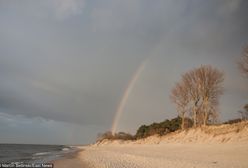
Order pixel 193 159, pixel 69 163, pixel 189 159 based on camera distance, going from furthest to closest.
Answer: pixel 69 163
pixel 189 159
pixel 193 159

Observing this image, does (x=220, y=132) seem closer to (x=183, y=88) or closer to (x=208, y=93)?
(x=208, y=93)

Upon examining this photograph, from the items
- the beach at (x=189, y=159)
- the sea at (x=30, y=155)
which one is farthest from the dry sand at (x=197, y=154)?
the sea at (x=30, y=155)

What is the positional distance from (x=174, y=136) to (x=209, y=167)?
103 ft

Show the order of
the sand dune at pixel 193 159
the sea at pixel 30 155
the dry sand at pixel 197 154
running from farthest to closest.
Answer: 1. the sea at pixel 30 155
2. the dry sand at pixel 197 154
3. the sand dune at pixel 193 159

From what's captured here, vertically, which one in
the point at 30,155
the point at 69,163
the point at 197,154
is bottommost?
the point at 69,163

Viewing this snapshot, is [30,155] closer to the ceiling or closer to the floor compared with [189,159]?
closer to the ceiling

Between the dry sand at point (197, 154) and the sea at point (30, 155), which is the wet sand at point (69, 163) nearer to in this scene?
the dry sand at point (197, 154)

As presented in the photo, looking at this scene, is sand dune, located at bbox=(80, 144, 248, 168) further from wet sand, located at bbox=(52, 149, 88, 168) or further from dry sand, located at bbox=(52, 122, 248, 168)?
wet sand, located at bbox=(52, 149, 88, 168)

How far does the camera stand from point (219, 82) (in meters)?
42.1

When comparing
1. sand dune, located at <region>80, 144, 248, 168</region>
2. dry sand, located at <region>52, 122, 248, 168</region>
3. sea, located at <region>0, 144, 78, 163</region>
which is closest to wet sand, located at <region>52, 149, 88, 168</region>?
dry sand, located at <region>52, 122, 248, 168</region>

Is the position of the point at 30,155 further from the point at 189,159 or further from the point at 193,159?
the point at 193,159

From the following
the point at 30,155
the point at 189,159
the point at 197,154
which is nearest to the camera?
the point at 189,159

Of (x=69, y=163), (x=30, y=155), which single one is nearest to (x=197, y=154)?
(x=69, y=163)

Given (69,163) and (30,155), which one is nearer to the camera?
(69,163)
